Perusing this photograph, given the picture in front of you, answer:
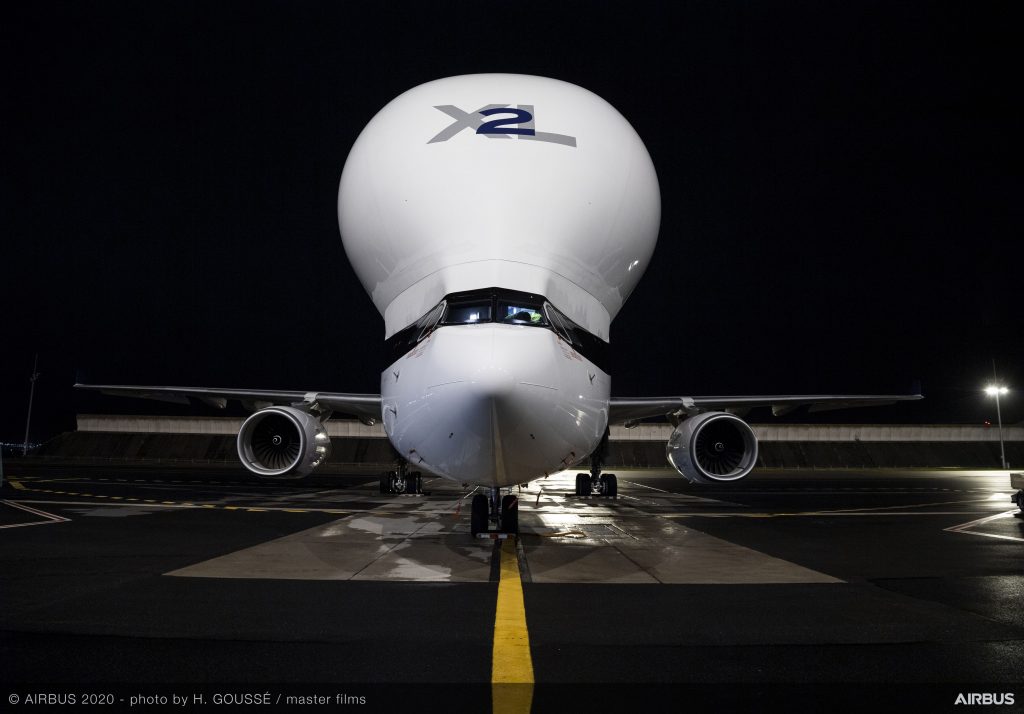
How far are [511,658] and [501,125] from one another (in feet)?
20.9

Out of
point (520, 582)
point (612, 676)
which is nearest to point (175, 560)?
point (520, 582)

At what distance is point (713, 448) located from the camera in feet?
33.9

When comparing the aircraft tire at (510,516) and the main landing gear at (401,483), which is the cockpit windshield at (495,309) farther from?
the main landing gear at (401,483)

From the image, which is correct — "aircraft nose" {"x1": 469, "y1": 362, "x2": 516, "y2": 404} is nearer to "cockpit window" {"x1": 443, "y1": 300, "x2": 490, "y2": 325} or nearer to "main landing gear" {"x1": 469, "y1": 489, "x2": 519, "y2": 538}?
"cockpit window" {"x1": 443, "y1": 300, "x2": 490, "y2": 325}

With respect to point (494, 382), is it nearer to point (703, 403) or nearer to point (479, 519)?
point (479, 519)

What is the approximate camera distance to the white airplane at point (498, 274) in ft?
19.3

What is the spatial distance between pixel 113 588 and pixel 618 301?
6.61 metres

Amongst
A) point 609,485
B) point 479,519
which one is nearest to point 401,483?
point 609,485

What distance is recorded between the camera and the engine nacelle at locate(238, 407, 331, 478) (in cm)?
1046

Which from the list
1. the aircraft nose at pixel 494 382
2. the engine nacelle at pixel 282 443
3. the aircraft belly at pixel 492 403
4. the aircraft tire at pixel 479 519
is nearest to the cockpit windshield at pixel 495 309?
the aircraft belly at pixel 492 403

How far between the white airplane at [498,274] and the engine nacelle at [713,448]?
0.03 m

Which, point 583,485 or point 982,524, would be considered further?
point 583,485

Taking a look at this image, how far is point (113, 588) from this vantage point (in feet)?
16.4

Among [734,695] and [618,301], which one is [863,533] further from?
[734,695]
